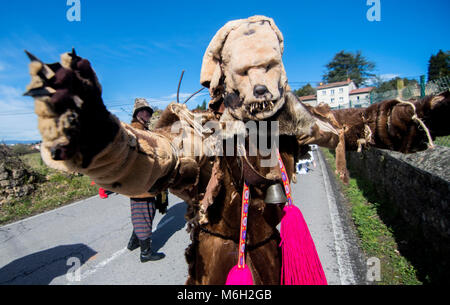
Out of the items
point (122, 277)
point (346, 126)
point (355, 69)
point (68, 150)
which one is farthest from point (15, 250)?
point (355, 69)

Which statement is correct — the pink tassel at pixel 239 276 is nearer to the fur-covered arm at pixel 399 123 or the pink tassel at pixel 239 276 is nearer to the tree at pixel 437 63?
the fur-covered arm at pixel 399 123

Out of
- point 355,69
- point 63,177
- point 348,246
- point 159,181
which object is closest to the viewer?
point 159,181

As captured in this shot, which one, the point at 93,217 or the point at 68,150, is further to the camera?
the point at 93,217

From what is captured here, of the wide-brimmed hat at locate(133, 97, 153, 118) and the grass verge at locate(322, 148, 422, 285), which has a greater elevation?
the wide-brimmed hat at locate(133, 97, 153, 118)

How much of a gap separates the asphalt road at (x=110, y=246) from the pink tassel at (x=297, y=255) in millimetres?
2168

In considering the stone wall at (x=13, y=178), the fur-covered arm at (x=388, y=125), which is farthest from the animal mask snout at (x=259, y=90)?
the stone wall at (x=13, y=178)

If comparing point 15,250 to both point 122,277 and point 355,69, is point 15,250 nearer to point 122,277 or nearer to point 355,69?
point 122,277

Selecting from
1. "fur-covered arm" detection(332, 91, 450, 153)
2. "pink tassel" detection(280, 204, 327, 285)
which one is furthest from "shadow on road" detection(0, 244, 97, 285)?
"fur-covered arm" detection(332, 91, 450, 153)

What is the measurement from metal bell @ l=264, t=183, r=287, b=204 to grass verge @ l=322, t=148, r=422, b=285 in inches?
116

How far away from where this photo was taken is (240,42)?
3.83 ft

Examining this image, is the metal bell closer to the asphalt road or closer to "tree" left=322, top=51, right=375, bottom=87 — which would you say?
the asphalt road

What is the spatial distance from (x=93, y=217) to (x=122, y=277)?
3.25m

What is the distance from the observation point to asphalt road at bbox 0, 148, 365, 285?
3.57 m

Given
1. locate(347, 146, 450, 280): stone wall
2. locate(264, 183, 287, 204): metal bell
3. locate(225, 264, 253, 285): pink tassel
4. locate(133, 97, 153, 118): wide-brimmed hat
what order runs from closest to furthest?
locate(264, 183, 287, 204): metal bell < locate(225, 264, 253, 285): pink tassel < locate(347, 146, 450, 280): stone wall < locate(133, 97, 153, 118): wide-brimmed hat
